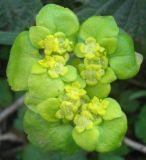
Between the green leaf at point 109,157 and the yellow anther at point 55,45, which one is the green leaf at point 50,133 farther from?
the green leaf at point 109,157

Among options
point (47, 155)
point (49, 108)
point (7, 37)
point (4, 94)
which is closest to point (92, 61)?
point (49, 108)

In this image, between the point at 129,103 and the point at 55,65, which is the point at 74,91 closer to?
the point at 55,65

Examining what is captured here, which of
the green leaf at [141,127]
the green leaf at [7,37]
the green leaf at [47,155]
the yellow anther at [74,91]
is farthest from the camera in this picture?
the green leaf at [141,127]

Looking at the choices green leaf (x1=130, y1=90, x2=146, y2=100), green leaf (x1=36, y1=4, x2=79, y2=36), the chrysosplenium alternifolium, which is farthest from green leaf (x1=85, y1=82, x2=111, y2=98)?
green leaf (x1=130, y1=90, x2=146, y2=100)

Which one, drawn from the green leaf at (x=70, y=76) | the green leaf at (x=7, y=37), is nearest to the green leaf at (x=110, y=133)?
the green leaf at (x=70, y=76)

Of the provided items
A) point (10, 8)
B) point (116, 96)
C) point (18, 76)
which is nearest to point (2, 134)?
point (116, 96)

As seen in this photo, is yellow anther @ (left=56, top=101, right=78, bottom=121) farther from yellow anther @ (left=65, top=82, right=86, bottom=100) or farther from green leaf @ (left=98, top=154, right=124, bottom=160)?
green leaf @ (left=98, top=154, right=124, bottom=160)

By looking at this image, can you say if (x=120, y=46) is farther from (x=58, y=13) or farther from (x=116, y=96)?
(x=116, y=96)
